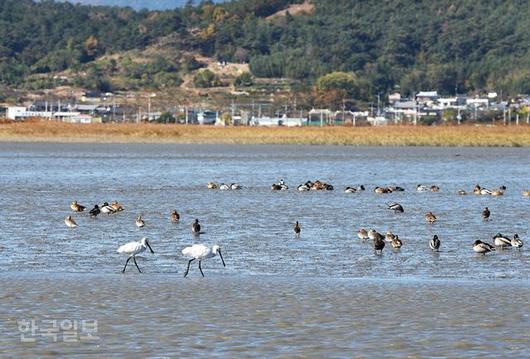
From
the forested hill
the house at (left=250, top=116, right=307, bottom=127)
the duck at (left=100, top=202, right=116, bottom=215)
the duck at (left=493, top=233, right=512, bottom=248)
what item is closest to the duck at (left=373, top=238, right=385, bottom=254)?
the duck at (left=493, top=233, right=512, bottom=248)

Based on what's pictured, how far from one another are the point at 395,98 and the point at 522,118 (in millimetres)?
30693

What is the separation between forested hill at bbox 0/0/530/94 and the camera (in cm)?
17600

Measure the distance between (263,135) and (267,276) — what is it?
6953 centimetres

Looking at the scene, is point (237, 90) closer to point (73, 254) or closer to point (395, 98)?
point (395, 98)

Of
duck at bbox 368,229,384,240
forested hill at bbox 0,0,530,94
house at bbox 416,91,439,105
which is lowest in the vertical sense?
duck at bbox 368,229,384,240

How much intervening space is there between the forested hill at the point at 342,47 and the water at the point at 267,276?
135295 mm

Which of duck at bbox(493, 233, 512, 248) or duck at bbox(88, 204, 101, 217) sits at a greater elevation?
duck at bbox(493, 233, 512, 248)

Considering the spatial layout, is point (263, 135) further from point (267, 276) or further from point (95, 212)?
point (267, 276)

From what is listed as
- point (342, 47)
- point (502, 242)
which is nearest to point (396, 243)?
point (502, 242)

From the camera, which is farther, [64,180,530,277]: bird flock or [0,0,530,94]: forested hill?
[0,0,530,94]: forested hill

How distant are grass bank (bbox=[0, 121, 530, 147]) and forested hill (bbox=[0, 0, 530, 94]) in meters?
78.6

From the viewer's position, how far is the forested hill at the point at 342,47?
17600cm

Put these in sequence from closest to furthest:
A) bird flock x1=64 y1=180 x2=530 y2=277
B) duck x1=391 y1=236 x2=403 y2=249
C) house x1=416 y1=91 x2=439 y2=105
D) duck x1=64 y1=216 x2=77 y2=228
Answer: bird flock x1=64 y1=180 x2=530 y2=277, duck x1=391 y1=236 x2=403 y2=249, duck x1=64 y1=216 x2=77 y2=228, house x1=416 y1=91 x2=439 y2=105

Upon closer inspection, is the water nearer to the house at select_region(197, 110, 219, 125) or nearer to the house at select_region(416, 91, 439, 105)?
the house at select_region(197, 110, 219, 125)
